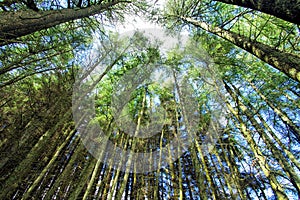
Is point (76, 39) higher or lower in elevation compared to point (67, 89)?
higher

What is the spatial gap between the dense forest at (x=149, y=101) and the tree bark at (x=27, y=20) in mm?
18

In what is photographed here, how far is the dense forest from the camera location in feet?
9.65

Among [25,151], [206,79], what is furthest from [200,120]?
[25,151]

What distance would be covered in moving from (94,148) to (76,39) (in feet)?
15.7

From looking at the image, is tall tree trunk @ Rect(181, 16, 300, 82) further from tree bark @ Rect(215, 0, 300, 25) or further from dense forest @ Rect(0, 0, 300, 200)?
tree bark @ Rect(215, 0, 300, 25)

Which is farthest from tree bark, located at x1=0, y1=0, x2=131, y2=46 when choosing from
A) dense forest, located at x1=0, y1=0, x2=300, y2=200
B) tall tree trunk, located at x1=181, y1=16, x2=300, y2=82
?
tall tree trunk, located at x1=181, y1=16, x2=300, y2=82

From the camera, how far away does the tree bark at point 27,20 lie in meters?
1.79

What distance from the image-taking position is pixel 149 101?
10.6 meters

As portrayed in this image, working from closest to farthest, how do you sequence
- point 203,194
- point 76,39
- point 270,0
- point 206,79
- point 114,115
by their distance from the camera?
point 270,0, point 203,194, point 76,39, point 206,79, point 114,115

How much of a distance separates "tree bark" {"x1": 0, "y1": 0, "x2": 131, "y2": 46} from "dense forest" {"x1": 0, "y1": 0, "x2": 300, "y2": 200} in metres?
0.02

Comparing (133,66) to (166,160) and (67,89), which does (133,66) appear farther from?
(166,160)

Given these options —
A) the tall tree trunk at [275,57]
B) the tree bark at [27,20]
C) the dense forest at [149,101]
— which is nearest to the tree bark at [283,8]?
the dense forest at [149,101]

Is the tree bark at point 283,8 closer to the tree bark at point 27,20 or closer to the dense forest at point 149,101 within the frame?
the dense forest at point 149,101

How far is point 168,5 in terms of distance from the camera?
595cm
